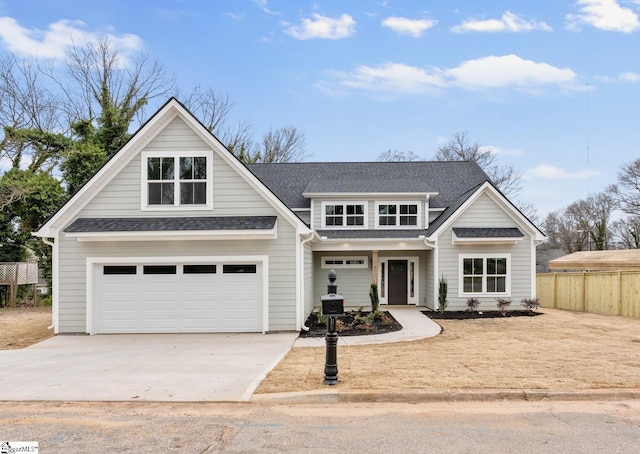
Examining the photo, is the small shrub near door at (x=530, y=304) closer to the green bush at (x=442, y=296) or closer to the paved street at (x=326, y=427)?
the green bush at (x=442, y=296)

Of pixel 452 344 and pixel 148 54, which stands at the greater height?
pixel 148 54

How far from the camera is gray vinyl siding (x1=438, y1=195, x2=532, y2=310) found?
53.5 ft

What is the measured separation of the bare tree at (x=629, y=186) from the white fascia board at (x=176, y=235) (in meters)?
37.8

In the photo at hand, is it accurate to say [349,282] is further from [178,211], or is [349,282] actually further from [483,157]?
[483,157]

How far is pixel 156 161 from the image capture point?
12.3m

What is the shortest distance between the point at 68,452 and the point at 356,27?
17.1 meters

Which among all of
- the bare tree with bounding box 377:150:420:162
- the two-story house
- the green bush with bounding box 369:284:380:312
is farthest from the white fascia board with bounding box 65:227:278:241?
the bare tree with bounding box 377:150:420:162

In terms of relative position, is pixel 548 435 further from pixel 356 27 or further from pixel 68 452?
pixel 356 27

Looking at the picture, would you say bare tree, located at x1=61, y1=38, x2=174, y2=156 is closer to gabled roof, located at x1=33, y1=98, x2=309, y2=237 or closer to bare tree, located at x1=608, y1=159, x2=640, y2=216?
gabled roof, located at x1=33, y1=98, x2=309, y2=237

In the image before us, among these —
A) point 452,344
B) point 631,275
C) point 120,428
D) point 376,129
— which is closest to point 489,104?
point 376,129

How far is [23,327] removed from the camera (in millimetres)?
13344

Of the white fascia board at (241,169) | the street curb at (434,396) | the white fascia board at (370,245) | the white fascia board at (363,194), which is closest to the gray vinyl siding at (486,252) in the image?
the white fascia board at (370,245)

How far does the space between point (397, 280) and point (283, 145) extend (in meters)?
23.4

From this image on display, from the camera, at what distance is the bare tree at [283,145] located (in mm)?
38562
